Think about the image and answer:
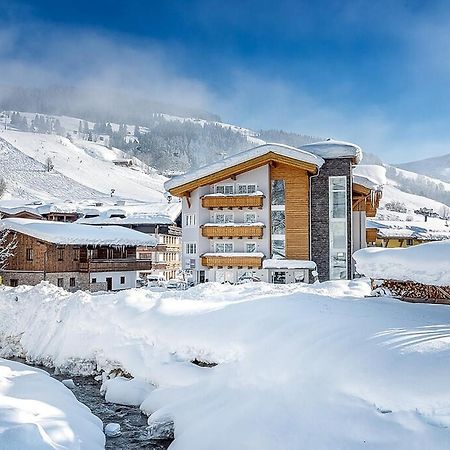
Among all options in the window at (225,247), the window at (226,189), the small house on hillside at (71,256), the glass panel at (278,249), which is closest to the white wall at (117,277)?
the small house on hillside at (71,256)

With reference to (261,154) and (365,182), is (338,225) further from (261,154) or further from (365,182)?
(261,154)

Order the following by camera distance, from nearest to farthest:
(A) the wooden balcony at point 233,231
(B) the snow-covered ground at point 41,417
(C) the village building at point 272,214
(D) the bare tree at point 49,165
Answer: (B) the snow-covered ground at point 41,417 → (A) the wooden balcony at point 233,231 → (C) the village building at point 272,214 → (D) the bare tree at point 49,165

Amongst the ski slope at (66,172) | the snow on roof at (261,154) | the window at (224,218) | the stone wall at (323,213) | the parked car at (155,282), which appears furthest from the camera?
the ski slope at (66,172)

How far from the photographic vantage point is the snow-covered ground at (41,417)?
8.81 m

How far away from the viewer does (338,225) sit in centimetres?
3359

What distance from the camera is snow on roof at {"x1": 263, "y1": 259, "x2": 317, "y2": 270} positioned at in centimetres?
3172

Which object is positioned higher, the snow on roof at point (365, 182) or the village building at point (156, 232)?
the snow on roof at point (365, 182)

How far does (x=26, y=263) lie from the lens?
33.7 meters

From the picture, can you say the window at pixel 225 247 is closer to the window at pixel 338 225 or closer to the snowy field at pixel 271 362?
the window at pixel 338 225

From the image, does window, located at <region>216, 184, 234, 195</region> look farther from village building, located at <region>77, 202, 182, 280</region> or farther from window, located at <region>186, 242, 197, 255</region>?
village building, located at <region>77, 202, 182, 280</region>

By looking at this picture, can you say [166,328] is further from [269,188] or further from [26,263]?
[26,263]

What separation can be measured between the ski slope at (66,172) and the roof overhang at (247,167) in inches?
2966

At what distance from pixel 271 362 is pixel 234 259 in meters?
19.2

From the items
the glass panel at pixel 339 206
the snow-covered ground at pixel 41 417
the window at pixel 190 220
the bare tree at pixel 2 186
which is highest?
the bare tree at pixel 2 186
